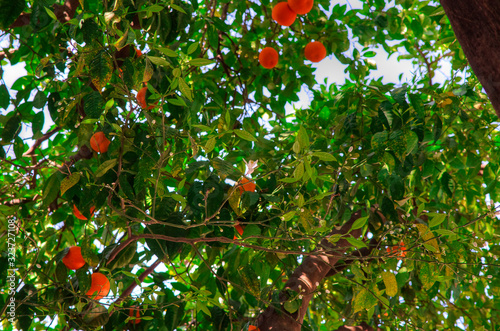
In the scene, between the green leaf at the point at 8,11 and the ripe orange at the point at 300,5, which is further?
the ripe orange at the point at 300,5

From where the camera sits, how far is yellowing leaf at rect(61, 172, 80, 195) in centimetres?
127

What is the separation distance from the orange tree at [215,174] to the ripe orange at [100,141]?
4 cm

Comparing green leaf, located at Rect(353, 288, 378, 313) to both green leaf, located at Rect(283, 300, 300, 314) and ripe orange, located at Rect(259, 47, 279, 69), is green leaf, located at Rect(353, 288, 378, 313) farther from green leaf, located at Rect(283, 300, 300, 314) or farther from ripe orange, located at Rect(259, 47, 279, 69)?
ripe orange, located at Rect(259, 47, 279, 69)

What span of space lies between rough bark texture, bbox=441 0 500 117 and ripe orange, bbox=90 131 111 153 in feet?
3.53

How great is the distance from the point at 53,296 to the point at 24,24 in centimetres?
111

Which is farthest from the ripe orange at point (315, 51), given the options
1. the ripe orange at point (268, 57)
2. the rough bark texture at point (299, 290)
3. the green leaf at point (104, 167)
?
the green leaf at point (104, 167)

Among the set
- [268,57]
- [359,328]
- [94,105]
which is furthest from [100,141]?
[359,328]

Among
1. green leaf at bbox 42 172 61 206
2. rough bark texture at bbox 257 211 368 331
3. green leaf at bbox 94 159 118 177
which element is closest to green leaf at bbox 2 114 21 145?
green leaf at bbox 42 172 61 206

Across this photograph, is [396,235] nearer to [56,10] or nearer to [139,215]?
[139,215]

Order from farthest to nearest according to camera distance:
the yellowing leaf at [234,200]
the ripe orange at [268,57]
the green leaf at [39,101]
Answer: the ripe orange at [268,57], the green leaf at [39,101], the yellowing leaf at [234,200]

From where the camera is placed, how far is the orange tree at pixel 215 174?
1232 mm

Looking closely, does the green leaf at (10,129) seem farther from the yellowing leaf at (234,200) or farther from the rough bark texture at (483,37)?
the rough bark texture at (483,37)

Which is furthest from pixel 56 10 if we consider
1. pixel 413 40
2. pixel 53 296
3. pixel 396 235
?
pixel 413 40

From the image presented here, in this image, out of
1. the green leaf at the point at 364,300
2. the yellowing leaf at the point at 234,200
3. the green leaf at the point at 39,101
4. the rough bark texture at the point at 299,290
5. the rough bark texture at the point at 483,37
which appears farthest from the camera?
the rough bark texture at the point at 299,290
